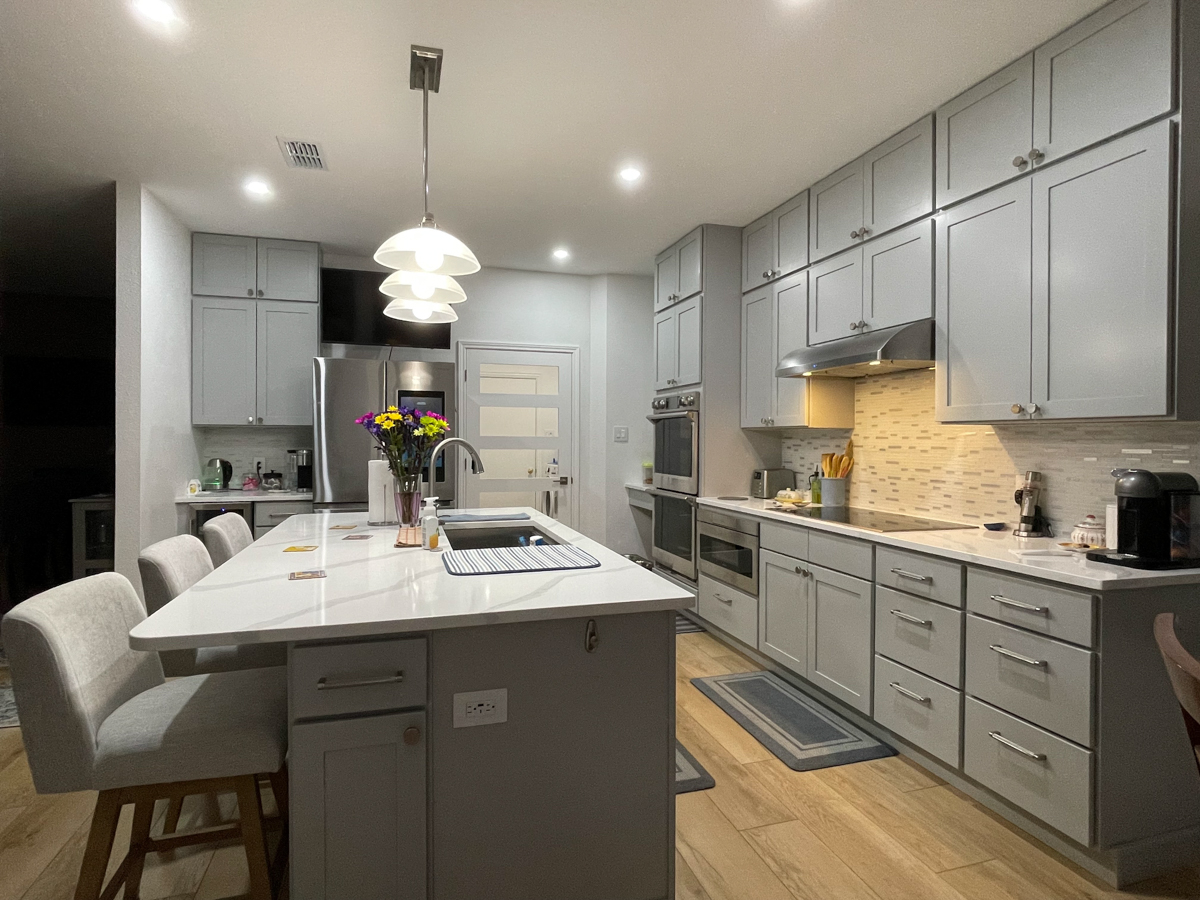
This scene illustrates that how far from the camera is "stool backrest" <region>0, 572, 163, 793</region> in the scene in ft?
4.41

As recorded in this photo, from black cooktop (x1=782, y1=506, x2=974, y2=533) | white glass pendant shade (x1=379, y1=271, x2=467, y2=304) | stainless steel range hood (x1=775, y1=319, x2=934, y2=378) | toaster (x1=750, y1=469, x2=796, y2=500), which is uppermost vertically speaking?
white glass pendant shade (x1=379, y1=271, x2=467, y2=304)

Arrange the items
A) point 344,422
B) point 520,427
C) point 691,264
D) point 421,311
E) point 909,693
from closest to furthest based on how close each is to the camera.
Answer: point 909,693
point 421,311
point 691,264
point 344,422
point 520,427

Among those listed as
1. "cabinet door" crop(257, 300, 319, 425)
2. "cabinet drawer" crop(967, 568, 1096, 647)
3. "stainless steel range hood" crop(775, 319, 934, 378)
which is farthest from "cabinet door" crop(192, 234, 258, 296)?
"cabinet drawer" crop(967, 568, 1096, 647)

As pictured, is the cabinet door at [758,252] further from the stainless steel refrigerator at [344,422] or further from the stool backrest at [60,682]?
the stool backrest at [60,682]

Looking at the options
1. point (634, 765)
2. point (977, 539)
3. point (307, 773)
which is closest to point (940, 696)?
point (977, 539)

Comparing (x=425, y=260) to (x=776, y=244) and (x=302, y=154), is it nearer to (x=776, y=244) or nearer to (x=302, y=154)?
(x=302, y=154)

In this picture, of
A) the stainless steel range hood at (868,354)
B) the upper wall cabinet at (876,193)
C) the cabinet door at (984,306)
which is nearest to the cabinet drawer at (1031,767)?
the cabinet door at (984,306)

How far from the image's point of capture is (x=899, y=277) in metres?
3.00

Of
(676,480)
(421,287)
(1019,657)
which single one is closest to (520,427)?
(676,480)

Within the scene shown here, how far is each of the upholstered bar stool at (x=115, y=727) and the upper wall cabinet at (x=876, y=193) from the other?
9.87 ft

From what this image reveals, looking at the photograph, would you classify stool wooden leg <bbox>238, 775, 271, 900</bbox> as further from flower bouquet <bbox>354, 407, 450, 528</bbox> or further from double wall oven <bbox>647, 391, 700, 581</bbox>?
double wall oven <bbox>647, 391, 700, 581</bbox>

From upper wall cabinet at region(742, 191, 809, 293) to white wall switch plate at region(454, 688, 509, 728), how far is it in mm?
2976

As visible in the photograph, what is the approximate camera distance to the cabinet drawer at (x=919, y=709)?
7.61 feet

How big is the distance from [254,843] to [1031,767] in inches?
84.8
